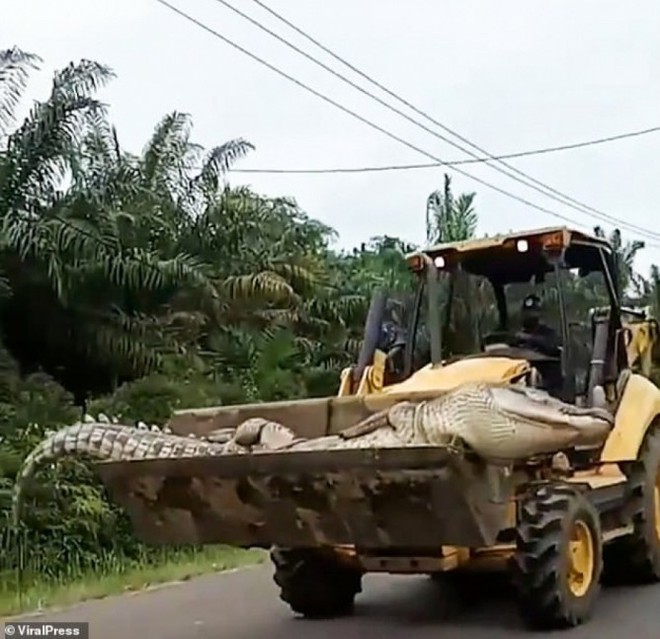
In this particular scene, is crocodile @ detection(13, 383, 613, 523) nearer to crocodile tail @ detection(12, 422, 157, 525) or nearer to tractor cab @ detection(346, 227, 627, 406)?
crocodile tail @ detection(12, 422, 157, 525)

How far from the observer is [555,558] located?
7.27 metres

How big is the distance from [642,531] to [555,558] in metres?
2.18

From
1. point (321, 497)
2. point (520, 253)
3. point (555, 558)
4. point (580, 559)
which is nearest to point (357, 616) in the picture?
point (580, 559)

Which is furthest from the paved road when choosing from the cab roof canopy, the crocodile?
the cab roof canopy

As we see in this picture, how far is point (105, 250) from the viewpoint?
49.0 feet

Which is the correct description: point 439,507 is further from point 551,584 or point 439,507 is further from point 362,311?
point 362,311

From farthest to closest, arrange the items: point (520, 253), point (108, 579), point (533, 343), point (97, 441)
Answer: point (108, 579)
point (520, 253)
point (533, 343)
point (97, 441)

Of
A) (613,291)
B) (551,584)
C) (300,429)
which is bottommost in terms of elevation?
(551,584)

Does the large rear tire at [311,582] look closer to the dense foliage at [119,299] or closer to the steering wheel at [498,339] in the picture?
the steering wheel at [498,339]

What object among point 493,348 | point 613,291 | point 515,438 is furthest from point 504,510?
point 613,291

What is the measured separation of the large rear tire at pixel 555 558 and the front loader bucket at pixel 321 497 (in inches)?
13.9

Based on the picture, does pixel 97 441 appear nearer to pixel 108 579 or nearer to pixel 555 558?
pixel 555 558

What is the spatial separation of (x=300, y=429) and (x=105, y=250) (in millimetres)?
7785

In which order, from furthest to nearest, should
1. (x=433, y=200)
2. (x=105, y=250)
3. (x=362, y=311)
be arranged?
(x=433, y=200)
(x=362, y=311)
(x=105, y=250)
